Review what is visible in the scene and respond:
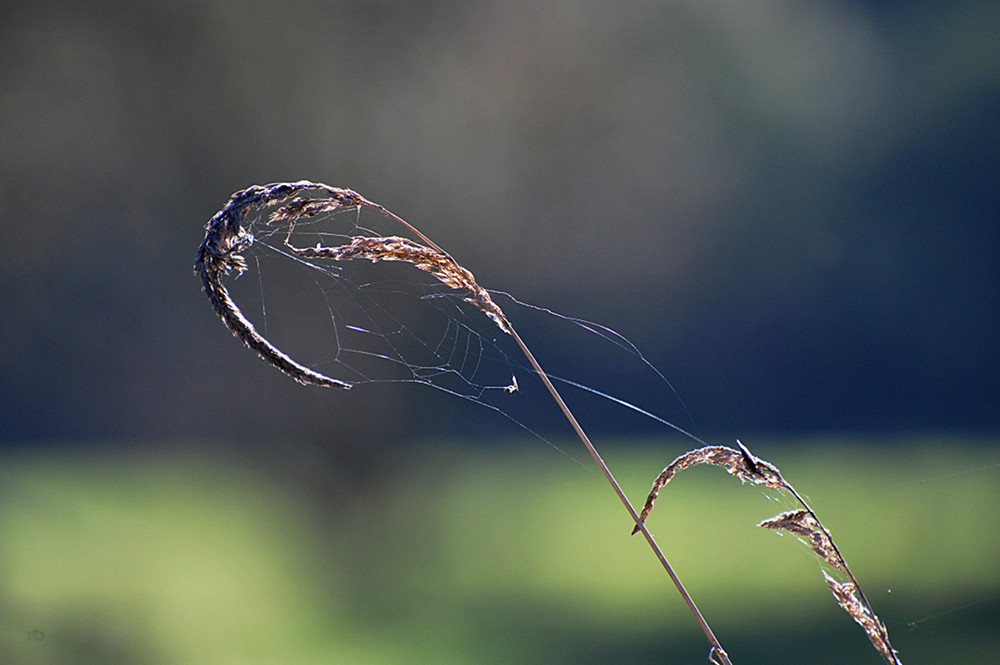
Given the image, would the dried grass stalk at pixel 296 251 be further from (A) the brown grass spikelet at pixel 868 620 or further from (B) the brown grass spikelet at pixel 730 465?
(A) the brown grass spikelet at pixel 868 620

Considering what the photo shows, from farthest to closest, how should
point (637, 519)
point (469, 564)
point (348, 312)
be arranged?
point (348, 312)
point (469, 564)
point (637, 519)

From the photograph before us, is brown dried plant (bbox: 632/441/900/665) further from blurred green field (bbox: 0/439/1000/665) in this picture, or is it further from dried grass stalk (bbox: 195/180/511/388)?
blurred green field (bbox: 0/439/1000/665)

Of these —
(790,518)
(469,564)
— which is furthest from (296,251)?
(469,564)

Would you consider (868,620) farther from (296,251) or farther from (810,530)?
(296,251)

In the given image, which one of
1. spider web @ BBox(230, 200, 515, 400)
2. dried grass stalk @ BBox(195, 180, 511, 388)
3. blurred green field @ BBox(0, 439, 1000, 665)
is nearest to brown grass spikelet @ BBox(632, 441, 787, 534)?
dried grass stalk @ BBox(195, 180, 511, 388)

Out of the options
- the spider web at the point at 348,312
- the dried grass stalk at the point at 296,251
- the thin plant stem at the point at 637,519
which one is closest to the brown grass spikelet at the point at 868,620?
the thin plant stem at the point at 637,519

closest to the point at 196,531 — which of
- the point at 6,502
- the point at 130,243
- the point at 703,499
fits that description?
the point at 6,502

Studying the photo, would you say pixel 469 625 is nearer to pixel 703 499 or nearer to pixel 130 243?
pixel 703 499
